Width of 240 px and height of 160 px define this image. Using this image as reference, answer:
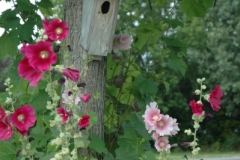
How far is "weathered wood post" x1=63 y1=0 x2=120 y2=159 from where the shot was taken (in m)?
3.95

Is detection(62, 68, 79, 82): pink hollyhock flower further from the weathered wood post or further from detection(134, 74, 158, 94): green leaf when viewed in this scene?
detection(134, 74, 158, 94): green leaf

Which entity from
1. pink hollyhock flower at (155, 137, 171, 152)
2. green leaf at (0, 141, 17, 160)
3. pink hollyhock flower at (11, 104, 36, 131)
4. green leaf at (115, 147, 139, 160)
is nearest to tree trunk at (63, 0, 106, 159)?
green leaf at (115, 147, 139, 160)

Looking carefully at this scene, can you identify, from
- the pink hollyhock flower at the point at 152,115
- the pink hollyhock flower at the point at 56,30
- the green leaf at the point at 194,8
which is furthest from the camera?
the green leaf at the point at 194,8

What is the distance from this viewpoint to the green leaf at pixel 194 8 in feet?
14.5

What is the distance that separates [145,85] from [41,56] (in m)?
1.87

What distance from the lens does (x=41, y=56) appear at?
2.35 metres

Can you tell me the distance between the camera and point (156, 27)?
440 centimetres

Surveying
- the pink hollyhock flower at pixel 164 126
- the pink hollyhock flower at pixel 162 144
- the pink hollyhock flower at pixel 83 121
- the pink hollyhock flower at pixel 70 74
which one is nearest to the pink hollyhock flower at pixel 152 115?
the pink hollyhock flower at pixel 164 126

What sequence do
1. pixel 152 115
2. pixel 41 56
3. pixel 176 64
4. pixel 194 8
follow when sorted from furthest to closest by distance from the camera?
pixel 194 8
pixel 176 64
pixel 152 115
pixel 41 56

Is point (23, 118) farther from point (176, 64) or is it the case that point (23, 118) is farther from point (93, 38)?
point (176, 64)

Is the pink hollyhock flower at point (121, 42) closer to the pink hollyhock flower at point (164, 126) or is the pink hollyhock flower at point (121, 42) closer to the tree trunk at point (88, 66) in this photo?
the tree trunk at point (88, 66)

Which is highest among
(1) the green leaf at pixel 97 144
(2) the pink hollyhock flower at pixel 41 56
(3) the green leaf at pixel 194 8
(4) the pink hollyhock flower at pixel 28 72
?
(3) the green leaf at pixel 194 8

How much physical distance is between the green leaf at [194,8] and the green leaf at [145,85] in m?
0.62

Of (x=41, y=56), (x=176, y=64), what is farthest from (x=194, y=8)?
(x=41, y=56)
